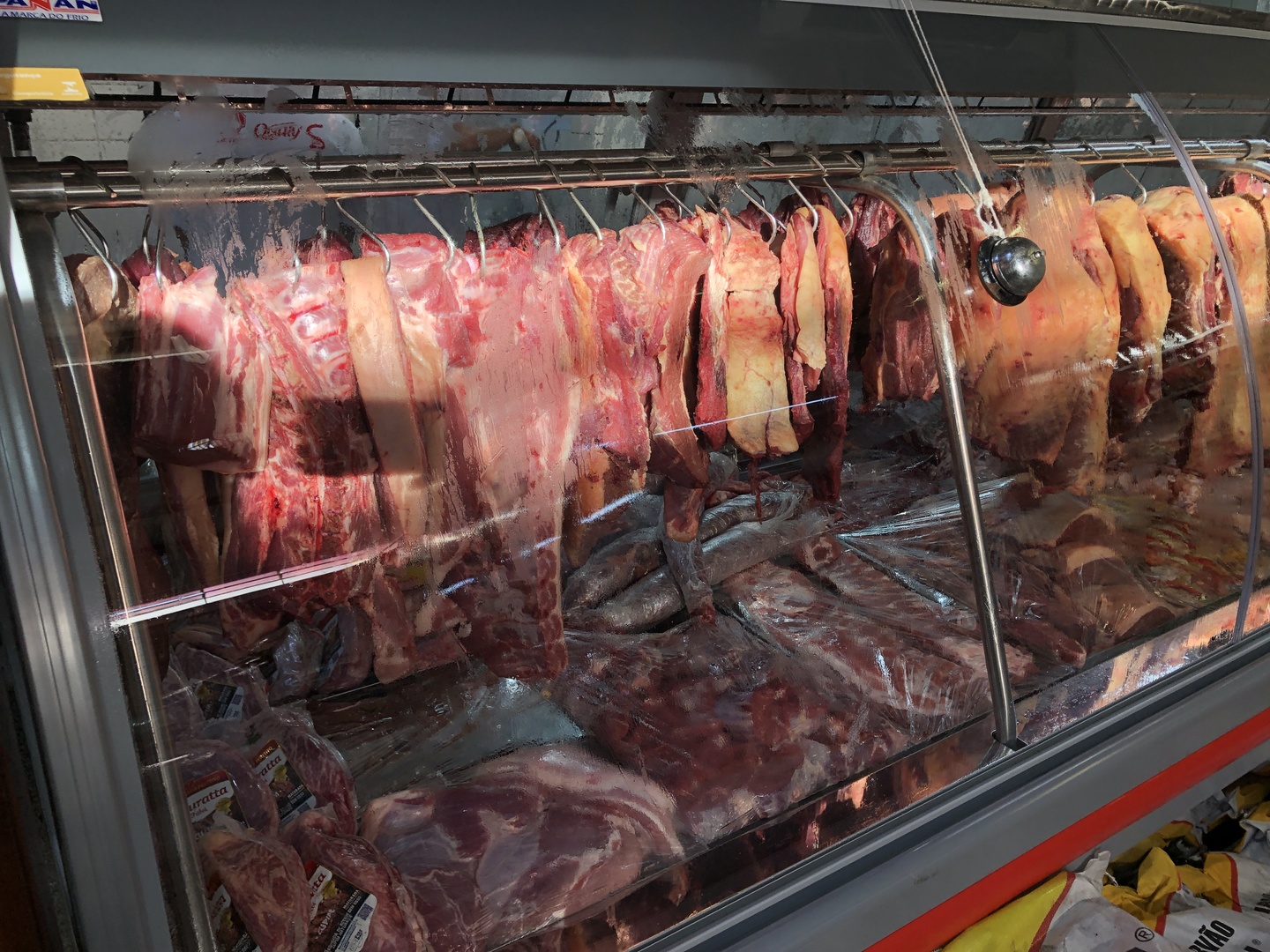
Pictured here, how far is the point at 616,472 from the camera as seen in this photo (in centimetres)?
193

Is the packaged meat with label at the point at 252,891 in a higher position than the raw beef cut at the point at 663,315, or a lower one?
lower

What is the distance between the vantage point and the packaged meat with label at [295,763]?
168cm

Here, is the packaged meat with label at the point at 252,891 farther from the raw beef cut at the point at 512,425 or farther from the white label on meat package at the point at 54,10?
the white label on meat package at the point at 54,10

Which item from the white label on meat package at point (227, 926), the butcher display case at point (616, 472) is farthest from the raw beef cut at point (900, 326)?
the white label on meat package at point (227, 926)

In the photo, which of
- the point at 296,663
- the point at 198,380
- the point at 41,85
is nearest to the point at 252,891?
the point at 296,663

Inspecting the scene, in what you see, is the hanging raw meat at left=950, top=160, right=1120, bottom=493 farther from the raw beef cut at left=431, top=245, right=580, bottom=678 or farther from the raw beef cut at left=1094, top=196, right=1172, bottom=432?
the raw beef cut at left=431, top=245, right=580, bottom=678

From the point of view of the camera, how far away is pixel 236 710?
5.55ft

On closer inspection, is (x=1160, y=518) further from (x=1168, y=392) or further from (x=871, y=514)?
(x=871, y=514)

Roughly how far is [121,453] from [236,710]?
54 cm

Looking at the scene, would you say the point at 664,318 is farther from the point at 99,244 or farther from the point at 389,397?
the point at 99,244

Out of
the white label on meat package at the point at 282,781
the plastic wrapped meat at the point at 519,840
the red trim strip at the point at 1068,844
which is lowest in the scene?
the red trim strip at the point at 1068,844

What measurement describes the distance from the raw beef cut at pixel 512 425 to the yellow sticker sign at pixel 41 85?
73cm

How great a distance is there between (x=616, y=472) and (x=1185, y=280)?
1931 millimetres

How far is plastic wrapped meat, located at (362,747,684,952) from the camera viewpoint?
5.38ft
